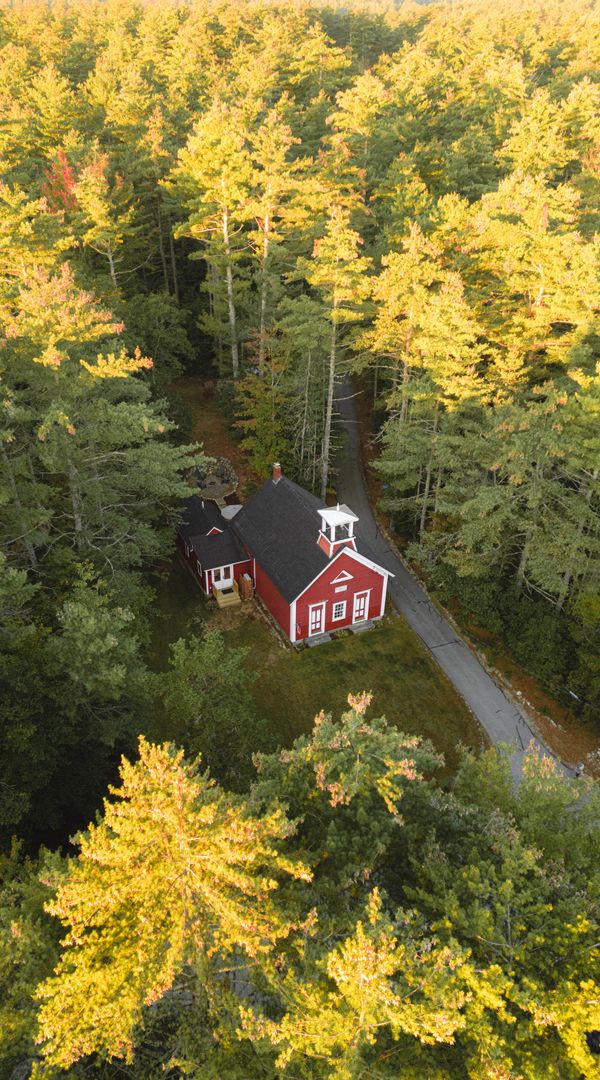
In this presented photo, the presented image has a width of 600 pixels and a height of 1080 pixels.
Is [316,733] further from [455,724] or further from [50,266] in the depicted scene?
[50,266]

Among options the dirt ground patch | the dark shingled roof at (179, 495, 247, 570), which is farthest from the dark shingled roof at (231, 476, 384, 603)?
the dirt ground patch

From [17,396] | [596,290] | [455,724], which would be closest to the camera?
[17,396]

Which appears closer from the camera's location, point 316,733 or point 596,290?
point 316,733

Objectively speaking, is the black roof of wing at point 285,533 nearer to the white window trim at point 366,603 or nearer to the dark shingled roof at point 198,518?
the dark shingled roof at point 198,518

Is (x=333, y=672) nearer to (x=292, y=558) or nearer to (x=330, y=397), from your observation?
(x=292, y=558)

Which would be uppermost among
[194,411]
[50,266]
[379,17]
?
[379,17]

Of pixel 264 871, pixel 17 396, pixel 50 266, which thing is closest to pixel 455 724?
pixel 264 871

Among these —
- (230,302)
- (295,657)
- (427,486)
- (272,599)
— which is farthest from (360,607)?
(230,302)

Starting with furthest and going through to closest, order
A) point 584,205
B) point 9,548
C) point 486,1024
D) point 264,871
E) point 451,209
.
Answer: point 584,205
point 451,209
point 9,548
point 264,871
point 486,1024
